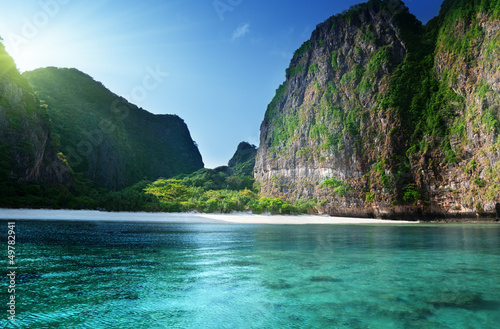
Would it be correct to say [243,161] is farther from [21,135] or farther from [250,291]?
[250,291]

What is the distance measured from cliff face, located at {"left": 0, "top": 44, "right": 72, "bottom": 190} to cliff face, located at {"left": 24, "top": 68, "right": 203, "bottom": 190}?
40.7 metres

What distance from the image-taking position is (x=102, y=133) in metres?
120

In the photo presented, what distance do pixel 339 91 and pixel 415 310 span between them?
11286cm

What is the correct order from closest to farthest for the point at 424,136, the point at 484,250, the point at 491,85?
the point at 484,250 < the point at 491,85 < the point at 424,136

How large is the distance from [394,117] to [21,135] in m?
101

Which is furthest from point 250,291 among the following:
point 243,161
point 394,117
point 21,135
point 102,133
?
point 243,161

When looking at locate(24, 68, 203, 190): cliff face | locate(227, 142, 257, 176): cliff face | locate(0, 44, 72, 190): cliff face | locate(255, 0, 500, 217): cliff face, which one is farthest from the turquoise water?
locate(227, 142, 257, 176): cliff face

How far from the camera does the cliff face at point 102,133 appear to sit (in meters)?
109

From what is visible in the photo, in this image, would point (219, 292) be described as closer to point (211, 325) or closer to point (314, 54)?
point (211, 325)

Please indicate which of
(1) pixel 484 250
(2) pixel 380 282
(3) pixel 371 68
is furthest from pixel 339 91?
(2) pixel 380 282

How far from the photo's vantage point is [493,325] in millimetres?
6484

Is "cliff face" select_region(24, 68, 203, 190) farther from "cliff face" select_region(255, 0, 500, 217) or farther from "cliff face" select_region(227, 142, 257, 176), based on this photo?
"cliff face" select_region(255, 0, 500, 217)

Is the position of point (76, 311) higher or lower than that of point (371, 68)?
lower

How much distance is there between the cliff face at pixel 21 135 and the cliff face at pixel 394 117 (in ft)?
247
